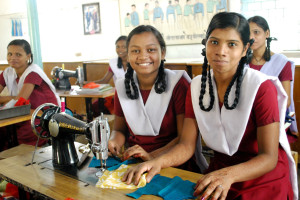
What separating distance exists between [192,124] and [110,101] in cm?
286

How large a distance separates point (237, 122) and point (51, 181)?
2.81ft

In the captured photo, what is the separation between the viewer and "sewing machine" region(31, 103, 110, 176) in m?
1.36

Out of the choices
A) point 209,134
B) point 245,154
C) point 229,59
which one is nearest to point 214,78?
point 229,59

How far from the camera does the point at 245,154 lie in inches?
59.7

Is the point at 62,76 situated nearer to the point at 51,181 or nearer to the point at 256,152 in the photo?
the point at 51,181

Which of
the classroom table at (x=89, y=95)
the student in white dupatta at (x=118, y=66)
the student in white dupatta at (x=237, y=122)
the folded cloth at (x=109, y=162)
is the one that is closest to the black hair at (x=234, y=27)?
the student in white dupatta at (x=237, y=122)

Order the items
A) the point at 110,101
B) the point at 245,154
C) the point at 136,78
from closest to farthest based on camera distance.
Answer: the point at 245,154 < the point at 136,78 < the point at 110,101

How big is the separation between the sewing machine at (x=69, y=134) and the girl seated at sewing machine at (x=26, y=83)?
1.57m

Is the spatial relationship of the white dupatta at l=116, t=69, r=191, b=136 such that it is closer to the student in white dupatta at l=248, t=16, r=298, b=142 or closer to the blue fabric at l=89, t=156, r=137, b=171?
the blue fabric at l=89, t=156, r=137, b=171

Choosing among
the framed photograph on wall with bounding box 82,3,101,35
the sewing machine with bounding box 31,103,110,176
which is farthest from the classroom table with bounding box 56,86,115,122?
the framed photograph on wall with bounding box 82,3,101,35

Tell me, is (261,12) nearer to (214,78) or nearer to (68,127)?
(214,78)

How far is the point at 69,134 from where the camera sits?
1.53 metres

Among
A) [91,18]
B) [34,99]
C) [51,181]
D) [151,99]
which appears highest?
[91,18]

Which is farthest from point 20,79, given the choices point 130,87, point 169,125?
point 169,125
